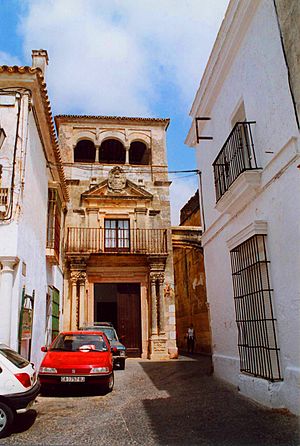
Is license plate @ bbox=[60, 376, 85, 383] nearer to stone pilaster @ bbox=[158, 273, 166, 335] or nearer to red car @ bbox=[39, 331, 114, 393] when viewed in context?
red car @ bbox=[39, 331, 114, 393]

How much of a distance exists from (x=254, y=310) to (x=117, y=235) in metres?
12.1

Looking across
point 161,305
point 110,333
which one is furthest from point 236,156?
point 161,305

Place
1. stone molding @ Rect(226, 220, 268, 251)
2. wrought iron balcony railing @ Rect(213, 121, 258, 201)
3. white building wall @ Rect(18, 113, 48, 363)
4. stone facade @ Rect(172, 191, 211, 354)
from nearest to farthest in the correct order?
stone molding @ Rect(226, 220, 268, 251), wrought iron balcony railing @ Rect(213, 121, 258, 201), white building wall @ Rect(18, 113, 48, 363), stone facade @ Rect(172, 191, 211, 354)

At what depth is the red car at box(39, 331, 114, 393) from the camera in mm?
7812

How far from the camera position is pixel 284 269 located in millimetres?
5641

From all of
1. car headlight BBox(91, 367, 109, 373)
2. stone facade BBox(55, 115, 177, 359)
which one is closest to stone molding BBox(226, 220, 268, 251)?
car headlight BBox(91, 367, 109, 373)

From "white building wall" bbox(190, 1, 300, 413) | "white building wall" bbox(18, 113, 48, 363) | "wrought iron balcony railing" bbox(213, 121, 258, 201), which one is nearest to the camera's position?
"white building wall" bbox(190, 1, 300, 413)

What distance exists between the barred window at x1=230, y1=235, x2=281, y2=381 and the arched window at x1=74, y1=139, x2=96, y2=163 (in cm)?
1419

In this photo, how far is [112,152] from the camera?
68.7 feet

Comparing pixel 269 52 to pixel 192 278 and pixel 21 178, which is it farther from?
pixel 192 278

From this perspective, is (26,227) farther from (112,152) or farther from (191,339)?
(191,339)

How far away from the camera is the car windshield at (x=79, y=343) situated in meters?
8.88

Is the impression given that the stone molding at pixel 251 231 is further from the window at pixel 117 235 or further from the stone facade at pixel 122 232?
the window at pixel 117 235

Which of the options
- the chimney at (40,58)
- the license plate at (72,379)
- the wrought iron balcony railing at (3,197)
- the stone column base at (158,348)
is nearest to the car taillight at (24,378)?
the license plate at (72,379)
